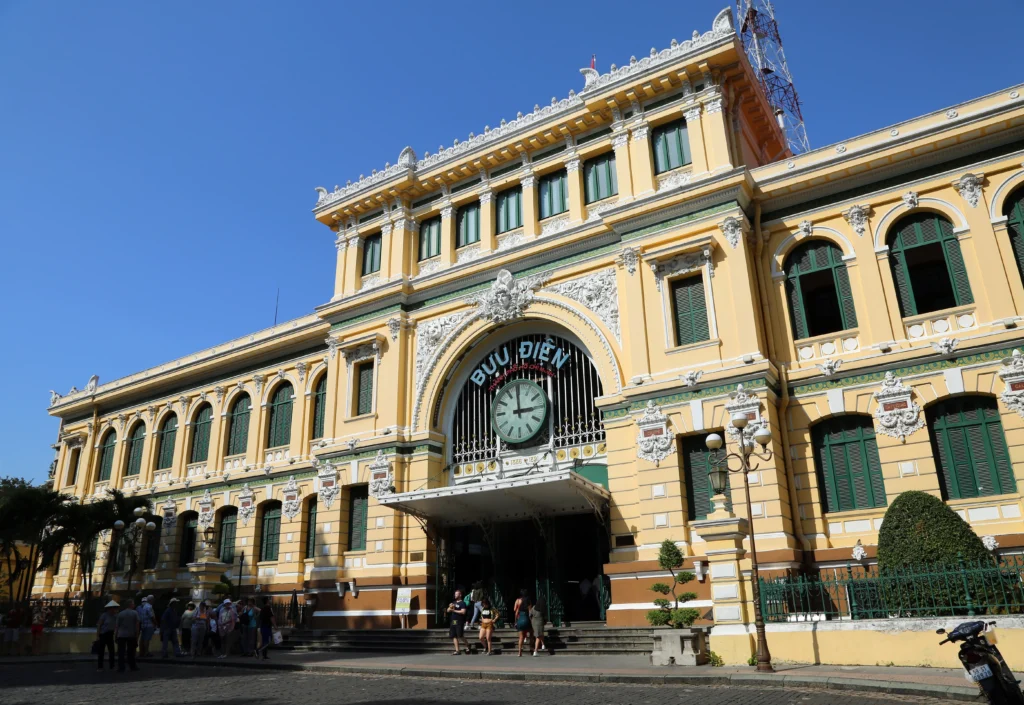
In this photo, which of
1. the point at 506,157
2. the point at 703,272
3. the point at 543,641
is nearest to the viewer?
the point at 543,641

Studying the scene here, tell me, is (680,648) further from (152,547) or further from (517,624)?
(152,547)

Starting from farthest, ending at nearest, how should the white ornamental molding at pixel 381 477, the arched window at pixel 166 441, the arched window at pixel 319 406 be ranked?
the arched window at pixel 166 441 < the arched window at pixel 319 406 < the white ornamental molding at pixel 381 477

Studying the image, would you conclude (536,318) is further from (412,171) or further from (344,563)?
(344,563)

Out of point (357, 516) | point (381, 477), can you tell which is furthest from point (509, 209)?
point (357, 516)

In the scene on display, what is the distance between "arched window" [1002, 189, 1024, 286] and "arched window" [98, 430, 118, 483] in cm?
3883

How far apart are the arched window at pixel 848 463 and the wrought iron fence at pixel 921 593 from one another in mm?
3283

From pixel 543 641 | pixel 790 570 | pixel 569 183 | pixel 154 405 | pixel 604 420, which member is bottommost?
pixel 543 641

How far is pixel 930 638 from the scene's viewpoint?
12695 mm

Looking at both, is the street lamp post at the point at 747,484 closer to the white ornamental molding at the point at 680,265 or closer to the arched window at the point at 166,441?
the white ornamental molding at the point at 680,265

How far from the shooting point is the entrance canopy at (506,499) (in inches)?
783

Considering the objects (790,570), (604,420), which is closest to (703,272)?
(604,420)

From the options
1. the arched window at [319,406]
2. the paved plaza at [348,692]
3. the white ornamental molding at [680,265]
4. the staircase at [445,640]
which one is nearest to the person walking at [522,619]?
the staircase at [445,640]

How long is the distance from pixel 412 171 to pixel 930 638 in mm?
22008

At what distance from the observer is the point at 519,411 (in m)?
23.9
